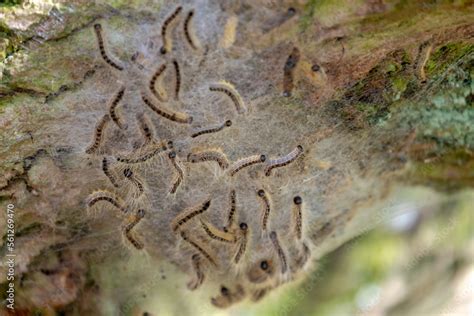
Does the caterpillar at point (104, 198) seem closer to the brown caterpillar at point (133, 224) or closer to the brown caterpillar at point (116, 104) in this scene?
the brown caterpillar at point (133, 224)

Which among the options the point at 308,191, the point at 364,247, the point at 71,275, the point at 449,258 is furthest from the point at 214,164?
the point at 449,258

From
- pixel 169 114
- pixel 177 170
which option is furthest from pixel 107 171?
pixel 169 114

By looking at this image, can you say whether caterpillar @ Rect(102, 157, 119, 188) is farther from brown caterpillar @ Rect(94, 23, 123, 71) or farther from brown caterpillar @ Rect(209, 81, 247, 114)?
brown caterpillar @ Rect(209, 81, 247, 114)

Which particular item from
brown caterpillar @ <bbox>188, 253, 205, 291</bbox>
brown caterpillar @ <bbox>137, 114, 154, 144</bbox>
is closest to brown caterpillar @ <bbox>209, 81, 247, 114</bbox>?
brown caterpillar @ <bbox>137, 114, 154, 144</bbox>

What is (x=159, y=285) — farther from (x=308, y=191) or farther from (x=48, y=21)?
(x=48, y=21)

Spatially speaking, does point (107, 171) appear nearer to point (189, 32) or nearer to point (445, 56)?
point (189, 32)

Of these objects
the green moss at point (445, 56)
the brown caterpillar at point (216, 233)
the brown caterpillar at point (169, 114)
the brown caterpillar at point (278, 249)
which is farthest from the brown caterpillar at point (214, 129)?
the green moss at point (445, 56)
